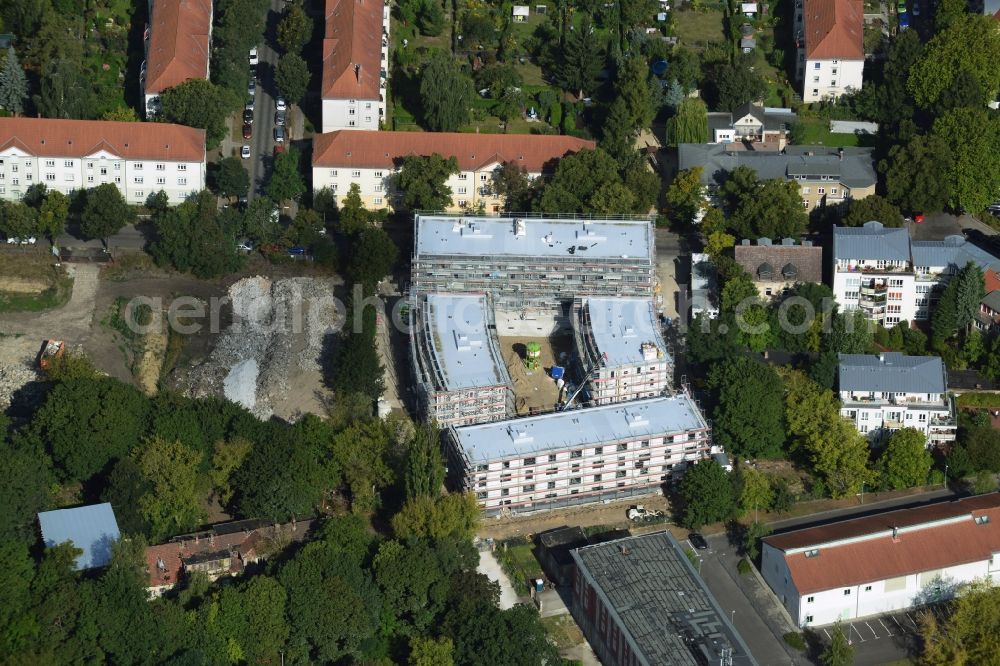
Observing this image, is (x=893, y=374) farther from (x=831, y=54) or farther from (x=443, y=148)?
(x=443, y=148)

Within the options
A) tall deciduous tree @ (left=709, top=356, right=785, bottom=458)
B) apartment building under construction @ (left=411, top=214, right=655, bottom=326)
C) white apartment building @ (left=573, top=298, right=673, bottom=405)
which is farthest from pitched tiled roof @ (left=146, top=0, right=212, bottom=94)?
tall deciduous tree @ (left=709, top=356, right=785, bottom=458)

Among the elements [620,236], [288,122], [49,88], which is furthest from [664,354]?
[49,88]

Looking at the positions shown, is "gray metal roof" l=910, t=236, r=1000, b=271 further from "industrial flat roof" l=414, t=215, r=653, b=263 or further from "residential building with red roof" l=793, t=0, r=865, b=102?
"residential building with red roof" l=793, t=0, r=865, b=102

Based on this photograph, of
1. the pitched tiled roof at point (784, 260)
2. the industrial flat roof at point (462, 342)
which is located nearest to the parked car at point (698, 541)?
the industrial flat roof at point (462, 342)

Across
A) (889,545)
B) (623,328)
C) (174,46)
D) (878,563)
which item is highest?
(174,46)

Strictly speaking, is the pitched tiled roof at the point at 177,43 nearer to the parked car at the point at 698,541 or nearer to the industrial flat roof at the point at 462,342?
the industrial flat roof at the point at 462,342

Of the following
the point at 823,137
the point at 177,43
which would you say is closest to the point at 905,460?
the point at 823,137
